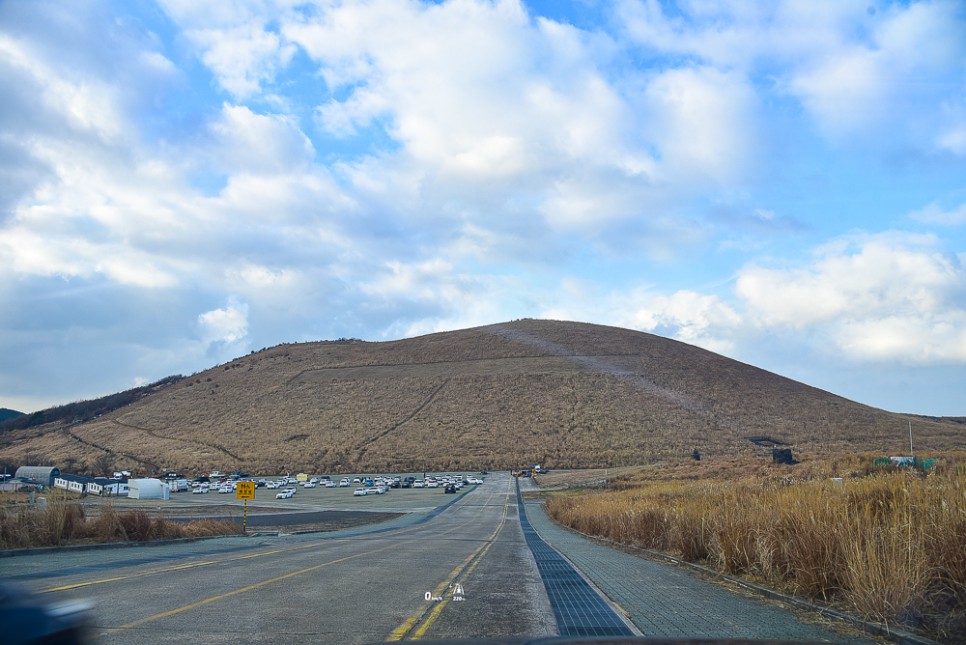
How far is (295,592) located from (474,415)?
101892 mm

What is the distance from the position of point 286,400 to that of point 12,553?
11116 centimetres

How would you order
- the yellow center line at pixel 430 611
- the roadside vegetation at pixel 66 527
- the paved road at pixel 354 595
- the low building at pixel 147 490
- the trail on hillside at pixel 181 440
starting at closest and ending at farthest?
the yellow center line at pixel 430 611 → the paved road at pixel 354 595 → the roadside vegetation at pixel 66 527 → the low building at pixel 147 490 → the trail on hillside at pixel 181 440

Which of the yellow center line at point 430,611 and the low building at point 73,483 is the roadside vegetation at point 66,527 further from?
the low building at point 73,483

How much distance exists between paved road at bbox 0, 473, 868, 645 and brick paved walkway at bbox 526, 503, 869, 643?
0.08 feet

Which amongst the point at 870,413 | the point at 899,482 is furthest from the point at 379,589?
the point at 870,413

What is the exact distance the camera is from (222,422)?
11844 cm

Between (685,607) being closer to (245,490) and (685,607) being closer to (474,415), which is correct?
(245,490)

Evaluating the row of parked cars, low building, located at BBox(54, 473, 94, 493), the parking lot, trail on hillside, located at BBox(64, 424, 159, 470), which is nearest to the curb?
the parking lot

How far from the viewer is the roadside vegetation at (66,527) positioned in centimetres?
1852

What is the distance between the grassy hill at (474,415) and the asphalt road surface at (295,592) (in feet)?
253

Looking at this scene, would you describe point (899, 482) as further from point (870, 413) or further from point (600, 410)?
point (870, 413)

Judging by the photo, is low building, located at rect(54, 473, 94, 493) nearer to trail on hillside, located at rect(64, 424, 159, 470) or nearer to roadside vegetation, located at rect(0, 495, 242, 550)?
trail on hillside, located at rect(64, 424, 159, 470)

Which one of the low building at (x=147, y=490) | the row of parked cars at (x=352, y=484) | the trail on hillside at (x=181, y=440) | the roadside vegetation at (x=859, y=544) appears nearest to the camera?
the roadside vegetation at (x=859, y=544)

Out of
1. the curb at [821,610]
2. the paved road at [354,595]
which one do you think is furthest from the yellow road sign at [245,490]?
the curb at [821,610]
